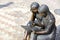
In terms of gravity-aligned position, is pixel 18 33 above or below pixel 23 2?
below

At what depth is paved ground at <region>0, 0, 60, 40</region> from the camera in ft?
17.9

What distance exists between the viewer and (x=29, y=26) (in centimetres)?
406

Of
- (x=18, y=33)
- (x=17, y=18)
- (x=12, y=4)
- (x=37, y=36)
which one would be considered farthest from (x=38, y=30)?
(x=12, y=4)

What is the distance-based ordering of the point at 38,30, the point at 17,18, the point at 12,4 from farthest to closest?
1. the point at 12,4
2. the point at 17,18
3. the point at 38,30

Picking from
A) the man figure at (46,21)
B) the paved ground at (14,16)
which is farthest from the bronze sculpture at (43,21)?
the paved ground at (14,16)

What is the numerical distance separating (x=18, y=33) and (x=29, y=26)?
1452 mm

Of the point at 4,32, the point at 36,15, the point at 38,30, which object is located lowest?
the point at 4,32

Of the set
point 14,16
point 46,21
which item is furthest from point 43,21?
point 14,16

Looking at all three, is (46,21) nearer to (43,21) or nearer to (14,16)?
(43,21)

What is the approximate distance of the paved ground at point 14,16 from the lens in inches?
215

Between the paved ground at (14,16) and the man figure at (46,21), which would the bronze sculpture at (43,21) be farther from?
the paved ground at (14,16)

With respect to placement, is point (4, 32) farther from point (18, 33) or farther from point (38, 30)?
point (38, 30)

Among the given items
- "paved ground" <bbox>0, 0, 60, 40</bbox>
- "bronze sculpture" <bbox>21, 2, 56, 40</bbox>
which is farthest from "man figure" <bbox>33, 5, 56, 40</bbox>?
"paved ground" <bbox>0, 0, 60, 40</bbox>

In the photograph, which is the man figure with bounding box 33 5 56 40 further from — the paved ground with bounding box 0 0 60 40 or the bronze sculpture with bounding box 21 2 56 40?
the paved ground with bounding box 0 0 60 40
